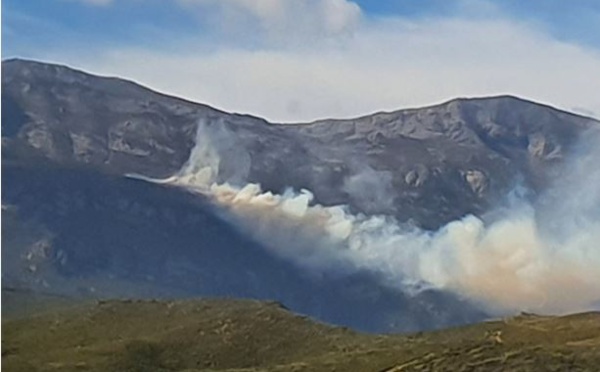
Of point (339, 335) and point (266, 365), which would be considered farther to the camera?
point (339, 335)

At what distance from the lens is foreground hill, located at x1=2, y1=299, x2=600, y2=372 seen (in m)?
51.1

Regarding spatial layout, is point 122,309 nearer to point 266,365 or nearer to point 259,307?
point 259,307

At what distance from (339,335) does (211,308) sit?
14.6 m

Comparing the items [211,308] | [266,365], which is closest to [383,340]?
[266,365]

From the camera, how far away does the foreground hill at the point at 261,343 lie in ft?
168

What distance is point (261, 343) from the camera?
238 feet

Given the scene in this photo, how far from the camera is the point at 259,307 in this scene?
84688 millimetres

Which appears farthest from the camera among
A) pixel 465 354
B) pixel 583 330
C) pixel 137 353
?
pixel 137 353

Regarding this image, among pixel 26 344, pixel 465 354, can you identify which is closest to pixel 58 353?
pixel 26 344

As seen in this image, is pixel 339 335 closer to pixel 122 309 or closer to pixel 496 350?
pixel 122 309

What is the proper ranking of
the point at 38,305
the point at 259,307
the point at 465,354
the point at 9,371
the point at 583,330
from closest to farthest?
the point at 465,354 < the point at 9,371 < the point at 583,330 < the point at 259,307 < the point at 38,305

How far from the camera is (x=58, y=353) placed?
2867 inches

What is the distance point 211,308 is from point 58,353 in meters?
19.7

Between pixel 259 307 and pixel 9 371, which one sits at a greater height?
pixel 259 307
